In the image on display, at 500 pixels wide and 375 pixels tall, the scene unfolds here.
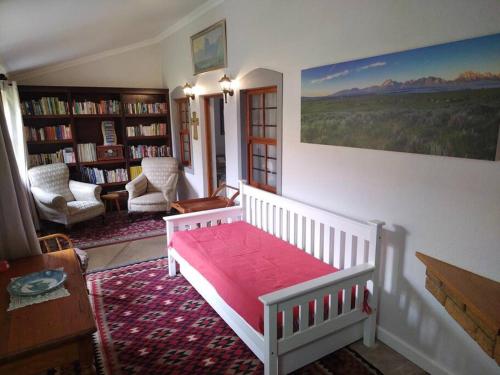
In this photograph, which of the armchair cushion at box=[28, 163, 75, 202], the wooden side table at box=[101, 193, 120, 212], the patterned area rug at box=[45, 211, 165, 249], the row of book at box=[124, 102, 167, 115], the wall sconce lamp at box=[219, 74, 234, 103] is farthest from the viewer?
the row of book at box=[124, 102, 167, 115]

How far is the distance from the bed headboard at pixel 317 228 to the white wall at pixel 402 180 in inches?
4.8

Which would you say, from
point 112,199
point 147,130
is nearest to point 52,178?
point 112,199

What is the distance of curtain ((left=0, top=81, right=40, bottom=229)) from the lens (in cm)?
432

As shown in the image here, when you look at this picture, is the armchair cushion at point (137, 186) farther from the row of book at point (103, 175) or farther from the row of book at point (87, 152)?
the row of book at point (87, 152)

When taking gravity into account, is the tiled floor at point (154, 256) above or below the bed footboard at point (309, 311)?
below

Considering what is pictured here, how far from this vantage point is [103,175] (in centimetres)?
557

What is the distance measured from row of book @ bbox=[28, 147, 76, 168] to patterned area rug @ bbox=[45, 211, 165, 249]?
96 centimetres

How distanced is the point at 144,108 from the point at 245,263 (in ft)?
13.6

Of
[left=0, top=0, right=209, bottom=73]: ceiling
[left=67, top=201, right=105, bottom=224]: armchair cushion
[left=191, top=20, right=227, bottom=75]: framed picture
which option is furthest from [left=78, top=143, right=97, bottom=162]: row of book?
[left=191, top=20, right=227, bottom=75]: framed picture

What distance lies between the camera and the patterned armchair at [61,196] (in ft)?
14.7

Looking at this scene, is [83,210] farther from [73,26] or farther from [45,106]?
[73,26]

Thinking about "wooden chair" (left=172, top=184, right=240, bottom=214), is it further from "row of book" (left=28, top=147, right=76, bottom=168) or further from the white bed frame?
"row of book" (left=28, top=147, right=76, bottom=168)

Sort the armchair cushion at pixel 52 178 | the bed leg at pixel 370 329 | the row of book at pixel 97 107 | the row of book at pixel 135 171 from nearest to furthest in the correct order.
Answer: the bed leg at pixel 370 329 → the armchair cushion at pixel 52 178 → the row of book at pixel 97 107 → the row of book at pixel 135 171

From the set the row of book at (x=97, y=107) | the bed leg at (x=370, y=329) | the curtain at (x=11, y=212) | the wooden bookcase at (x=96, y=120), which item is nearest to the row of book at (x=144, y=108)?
the wooden bookcase at (x=96, y=120)
